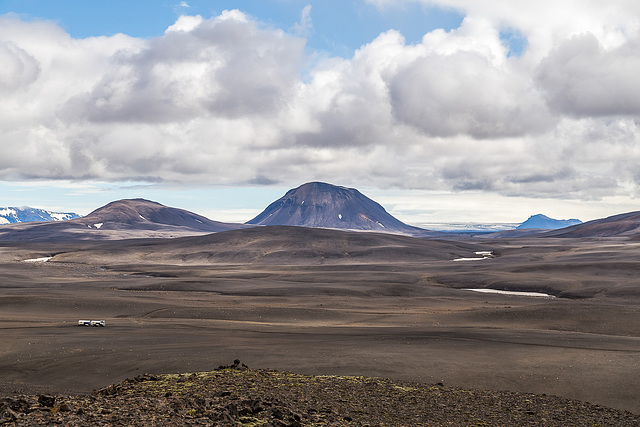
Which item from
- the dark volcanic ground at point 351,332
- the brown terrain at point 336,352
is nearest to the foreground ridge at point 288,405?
the brown terrain at point 336,352

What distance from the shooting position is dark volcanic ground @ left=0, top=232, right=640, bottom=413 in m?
22.8

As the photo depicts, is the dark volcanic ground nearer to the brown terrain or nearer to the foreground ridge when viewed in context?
the brown terrain

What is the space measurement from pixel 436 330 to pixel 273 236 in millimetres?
126154

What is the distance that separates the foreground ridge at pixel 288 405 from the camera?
44.5 ft

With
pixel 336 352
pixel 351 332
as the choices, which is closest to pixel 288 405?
pixel 336 352

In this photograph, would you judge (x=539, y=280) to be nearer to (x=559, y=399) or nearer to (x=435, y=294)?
(x=435, y=294)

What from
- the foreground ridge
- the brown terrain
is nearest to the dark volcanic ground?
the brown terrain

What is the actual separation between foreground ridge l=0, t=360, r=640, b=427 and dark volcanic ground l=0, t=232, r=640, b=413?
2.45 m

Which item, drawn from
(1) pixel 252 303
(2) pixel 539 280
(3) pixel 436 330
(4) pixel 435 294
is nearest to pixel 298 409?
(3) pixel 436 330

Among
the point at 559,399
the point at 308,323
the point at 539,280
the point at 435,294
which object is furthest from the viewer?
the point at 539,280

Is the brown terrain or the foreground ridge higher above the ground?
the foreground ridge

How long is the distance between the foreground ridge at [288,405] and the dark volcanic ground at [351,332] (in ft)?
8.05

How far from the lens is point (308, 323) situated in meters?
39.5

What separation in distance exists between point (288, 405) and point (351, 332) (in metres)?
17.3
